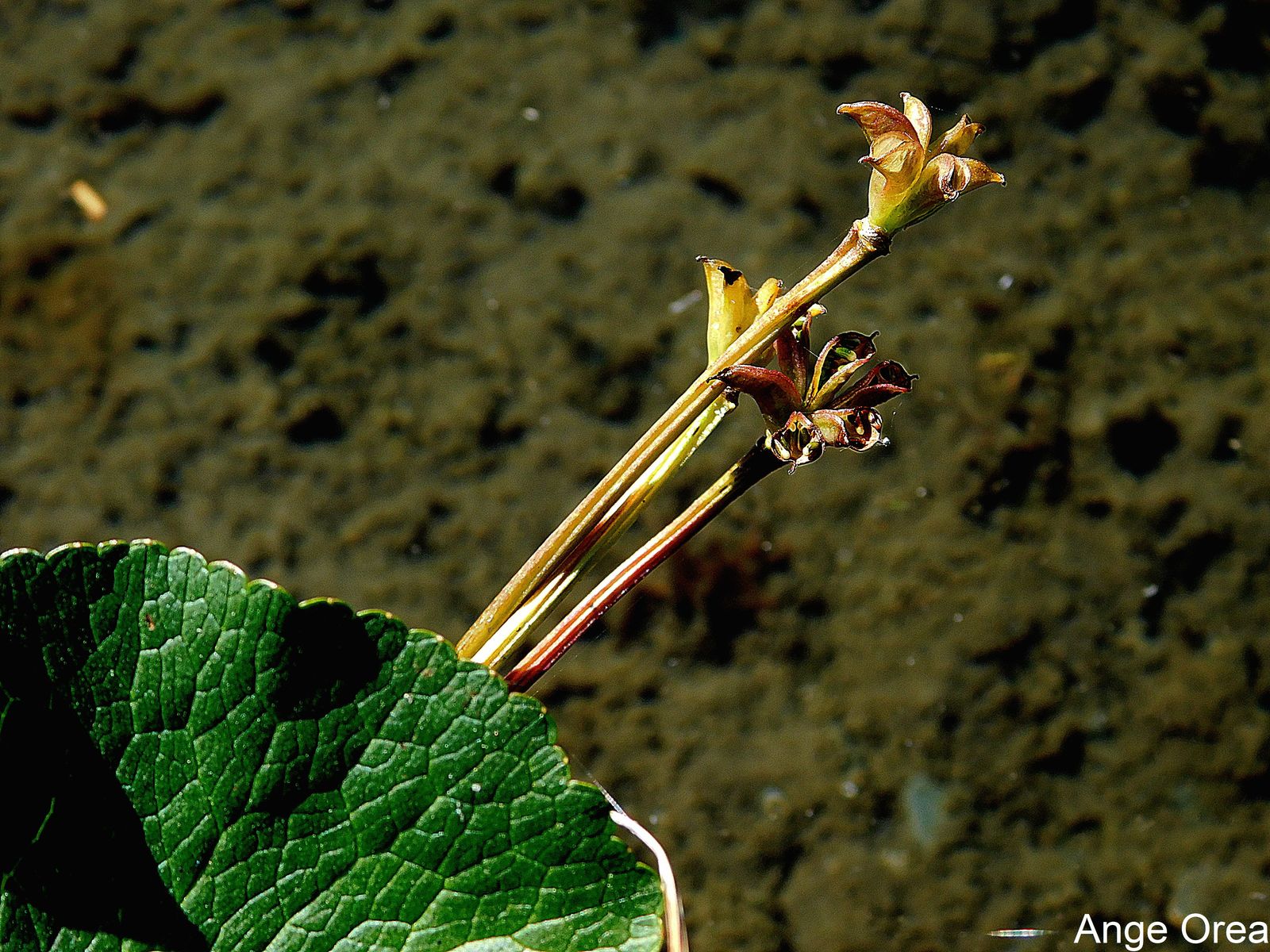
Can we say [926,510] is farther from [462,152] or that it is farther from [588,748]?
[462,152]

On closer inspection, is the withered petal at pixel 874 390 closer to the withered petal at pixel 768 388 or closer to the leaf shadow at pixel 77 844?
the withered petal at pixel 768 388

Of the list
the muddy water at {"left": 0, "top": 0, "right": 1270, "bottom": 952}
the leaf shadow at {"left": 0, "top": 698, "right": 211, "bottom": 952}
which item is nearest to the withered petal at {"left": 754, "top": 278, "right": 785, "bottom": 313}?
the leaf shadow at {"left": 0, "top": 698, "right": 211, "bottom": 952}

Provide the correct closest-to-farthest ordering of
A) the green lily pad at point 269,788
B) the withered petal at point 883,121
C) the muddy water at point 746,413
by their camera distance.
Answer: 1. the withered petal at point 883,121
2. the green lily pad at point 269,788
3. the muddy water at point 746,413

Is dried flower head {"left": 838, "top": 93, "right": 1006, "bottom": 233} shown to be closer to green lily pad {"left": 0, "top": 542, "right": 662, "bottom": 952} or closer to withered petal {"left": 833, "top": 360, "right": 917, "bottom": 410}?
withered petal {"left": 833, "top": 360, "right": 917, "bottom": 410}

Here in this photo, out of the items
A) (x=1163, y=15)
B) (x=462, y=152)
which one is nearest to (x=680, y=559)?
(x=462, y=152)

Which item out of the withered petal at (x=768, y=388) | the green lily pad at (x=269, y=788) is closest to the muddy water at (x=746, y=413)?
the green lily pad at (x=269, y=788)

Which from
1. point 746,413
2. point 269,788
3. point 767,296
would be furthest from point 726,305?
point 746,413
